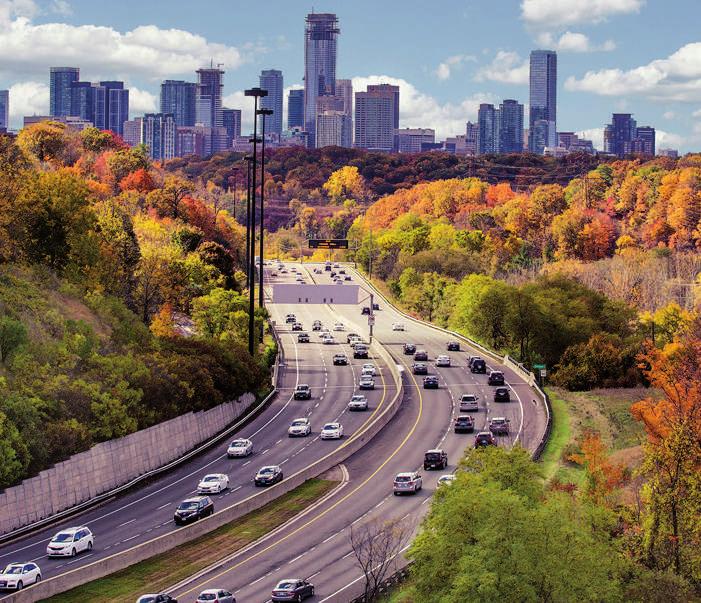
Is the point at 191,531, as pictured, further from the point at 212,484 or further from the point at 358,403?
the point at 358,403

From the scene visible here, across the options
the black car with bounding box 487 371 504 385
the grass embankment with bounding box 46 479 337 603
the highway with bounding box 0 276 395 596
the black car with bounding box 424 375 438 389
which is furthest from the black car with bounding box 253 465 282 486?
the black car with bounding box 487 371 504 385

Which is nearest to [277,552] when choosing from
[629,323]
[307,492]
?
[307,492]

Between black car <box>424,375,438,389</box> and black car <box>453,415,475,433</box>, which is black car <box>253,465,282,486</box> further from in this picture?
black car <box>424,375,438,389</box>

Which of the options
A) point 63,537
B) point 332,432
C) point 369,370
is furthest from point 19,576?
point 369,370

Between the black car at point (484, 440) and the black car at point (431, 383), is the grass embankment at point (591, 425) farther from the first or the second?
the black car at point (431, 383)

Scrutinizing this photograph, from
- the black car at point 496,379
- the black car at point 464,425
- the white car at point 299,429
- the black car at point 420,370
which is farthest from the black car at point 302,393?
the black car at point 464,425

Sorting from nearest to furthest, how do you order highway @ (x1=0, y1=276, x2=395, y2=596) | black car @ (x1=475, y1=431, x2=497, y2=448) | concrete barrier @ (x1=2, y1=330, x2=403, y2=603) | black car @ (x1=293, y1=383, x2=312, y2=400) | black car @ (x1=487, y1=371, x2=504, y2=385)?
concrete barrier @ (x1=2, y1=330, x2=403, y2=603)
highway @ (x1=0, y1=276, x2=395, y2=596)
black car @ (x1=475, y1=431, x2=497, y2=448)
black car @ (x1=293, y1=383, x2=312, y2=400)
black car @ (x1=487, y1=371, x2=504, y2=385)

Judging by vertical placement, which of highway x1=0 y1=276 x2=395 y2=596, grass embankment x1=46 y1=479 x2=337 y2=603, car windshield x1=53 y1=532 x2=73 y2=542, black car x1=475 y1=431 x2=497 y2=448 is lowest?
grass embankment x1=46 y1=479 x2=337 y2=603

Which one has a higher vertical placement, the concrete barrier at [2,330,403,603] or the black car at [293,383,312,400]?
the black car at [293,383,312,400]
